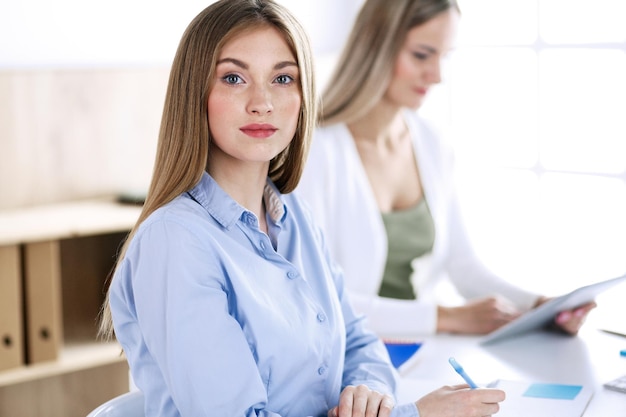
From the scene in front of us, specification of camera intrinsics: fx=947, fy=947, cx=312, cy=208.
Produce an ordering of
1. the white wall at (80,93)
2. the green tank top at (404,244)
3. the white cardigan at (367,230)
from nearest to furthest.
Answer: the white cardigan at (367,230) → the green tank top at (404,244) → the white wall at (80,93)

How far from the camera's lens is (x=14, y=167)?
117 inches

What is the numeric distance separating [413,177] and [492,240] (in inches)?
47.0

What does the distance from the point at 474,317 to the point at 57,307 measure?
1.30m

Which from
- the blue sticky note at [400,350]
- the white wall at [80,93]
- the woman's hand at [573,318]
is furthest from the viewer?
the white wall at [80,93]

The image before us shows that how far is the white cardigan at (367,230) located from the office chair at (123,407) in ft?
2.29

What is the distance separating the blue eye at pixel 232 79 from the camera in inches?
53.7

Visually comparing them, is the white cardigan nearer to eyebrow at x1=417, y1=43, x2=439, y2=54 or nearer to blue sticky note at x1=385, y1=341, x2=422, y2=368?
blue sticky note at x1=385, y1=341, x2=422, y2=368

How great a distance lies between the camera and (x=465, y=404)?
1.33 metres

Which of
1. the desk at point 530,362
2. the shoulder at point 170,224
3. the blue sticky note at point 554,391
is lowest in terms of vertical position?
the desk at point 530,362

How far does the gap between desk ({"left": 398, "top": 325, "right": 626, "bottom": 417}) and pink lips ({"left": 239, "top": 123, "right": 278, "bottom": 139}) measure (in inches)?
20.3

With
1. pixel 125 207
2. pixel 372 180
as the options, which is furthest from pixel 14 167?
pixel 372 180

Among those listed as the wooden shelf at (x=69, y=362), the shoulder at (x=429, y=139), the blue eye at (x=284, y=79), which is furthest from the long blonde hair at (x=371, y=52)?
the wooden shelf at (x=69, y=362)

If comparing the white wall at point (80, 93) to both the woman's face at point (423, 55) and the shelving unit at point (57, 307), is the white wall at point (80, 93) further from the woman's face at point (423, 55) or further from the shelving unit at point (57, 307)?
the woman's face at point (423, 55)

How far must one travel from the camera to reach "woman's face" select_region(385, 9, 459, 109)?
224cm
